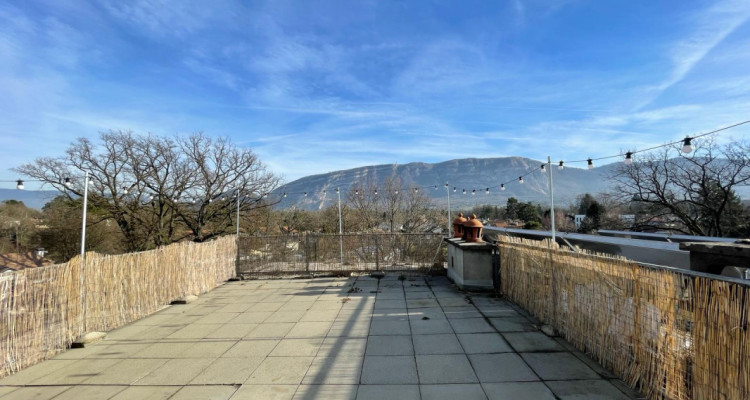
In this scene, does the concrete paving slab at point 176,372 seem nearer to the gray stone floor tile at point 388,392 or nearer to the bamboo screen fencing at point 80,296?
the bamboo screen fencing at point 80,296

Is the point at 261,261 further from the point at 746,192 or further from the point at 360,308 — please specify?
the point at 746,192

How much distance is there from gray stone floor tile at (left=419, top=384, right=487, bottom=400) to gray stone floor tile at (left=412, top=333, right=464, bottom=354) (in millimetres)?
1035

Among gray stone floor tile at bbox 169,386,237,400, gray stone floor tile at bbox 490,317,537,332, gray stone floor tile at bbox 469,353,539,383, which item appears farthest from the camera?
gray stone floor tile at bbox 490,317,537,332

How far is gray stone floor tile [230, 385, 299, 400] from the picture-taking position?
371 centimetres

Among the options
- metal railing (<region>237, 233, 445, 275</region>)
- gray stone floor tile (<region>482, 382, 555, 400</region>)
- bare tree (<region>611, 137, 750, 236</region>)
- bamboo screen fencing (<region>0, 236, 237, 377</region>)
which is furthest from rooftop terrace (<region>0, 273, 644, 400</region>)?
bare tree (<region>611, 137, 750, 236</region>)

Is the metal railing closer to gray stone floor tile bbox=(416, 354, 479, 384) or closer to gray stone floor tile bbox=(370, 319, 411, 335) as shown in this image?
gray stone floor tile bbox=(370, 319, 411, 335)

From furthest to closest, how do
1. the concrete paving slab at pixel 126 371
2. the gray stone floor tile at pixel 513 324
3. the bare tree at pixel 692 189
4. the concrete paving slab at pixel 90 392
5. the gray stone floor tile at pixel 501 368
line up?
the bare tree at pixel 692 189 → the gray stone floor tile at pixel 513 324 → the concrete paving slab at pixel 126 371 → the gray stone floor tile at pixel 501 368 → the concrete paving slab at pixel 90 392

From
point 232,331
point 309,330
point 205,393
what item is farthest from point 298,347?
point 232,331

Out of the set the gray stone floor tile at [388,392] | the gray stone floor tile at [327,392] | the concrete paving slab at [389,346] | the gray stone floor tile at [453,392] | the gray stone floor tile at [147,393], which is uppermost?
the gray stone floor tile at [453,392]

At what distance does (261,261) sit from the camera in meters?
12.1

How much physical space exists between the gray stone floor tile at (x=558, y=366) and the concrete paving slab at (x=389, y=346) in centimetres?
161

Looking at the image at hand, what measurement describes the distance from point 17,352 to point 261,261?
7.47 metres

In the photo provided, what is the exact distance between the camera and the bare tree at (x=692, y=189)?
59.7 feet

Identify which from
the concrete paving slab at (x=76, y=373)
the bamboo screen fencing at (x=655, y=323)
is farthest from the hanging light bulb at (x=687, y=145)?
the concrete paving slab at (x=76, y=373)
